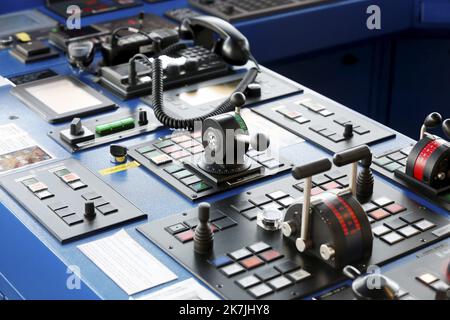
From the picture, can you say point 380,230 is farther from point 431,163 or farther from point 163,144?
point 163,144

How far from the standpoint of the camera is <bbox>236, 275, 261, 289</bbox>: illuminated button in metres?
2.12

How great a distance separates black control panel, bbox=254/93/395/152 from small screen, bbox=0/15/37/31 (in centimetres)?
120

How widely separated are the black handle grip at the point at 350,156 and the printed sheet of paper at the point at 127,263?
0.47 m

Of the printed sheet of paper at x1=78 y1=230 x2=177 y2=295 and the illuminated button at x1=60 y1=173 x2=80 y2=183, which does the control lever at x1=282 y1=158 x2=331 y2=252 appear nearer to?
the printed sheet of paper at x1=78 y1=230 x2=177 y2=295

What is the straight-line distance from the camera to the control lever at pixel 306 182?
2137 millimetres

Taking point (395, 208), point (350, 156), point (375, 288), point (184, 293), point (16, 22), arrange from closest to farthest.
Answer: point (375, 288)
point (184, 293)
point (350, 156)
point (395, 208)
point (16, 22)

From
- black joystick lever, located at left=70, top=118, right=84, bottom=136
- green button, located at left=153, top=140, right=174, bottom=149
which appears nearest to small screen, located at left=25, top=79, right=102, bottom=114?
black joystick lever, located at left=70, top=118, right=84, bottom=136

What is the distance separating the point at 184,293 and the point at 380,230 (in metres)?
0.55

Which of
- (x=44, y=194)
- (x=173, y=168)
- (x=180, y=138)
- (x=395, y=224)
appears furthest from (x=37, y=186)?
(x=395, y=224)

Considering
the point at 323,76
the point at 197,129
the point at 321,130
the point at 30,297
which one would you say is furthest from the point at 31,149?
the point at 323,76

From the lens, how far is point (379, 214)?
2404 millimetres

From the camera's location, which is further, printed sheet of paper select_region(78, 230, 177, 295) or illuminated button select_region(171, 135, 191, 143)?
illuminated button select_region(171, 135, 191, 143)

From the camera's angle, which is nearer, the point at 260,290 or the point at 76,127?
the point at 260,290
